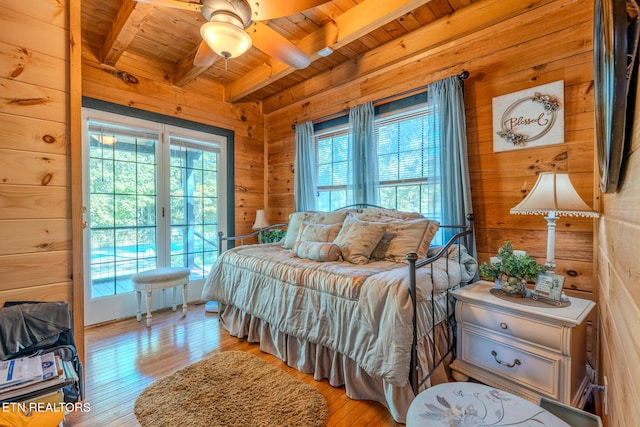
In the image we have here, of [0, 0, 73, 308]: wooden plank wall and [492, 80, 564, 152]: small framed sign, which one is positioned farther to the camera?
[492, 80, 564, 152]: small framed sign

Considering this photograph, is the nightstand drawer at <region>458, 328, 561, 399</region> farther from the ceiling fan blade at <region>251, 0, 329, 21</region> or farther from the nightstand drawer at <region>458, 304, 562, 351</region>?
the ceiling fan blade at <region>251, 0, 329, 21</region>

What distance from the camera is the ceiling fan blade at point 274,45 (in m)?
1.83

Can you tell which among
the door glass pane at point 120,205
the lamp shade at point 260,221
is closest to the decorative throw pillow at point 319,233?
the lamp shade at point 260,221

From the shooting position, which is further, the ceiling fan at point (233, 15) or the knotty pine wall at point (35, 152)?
the ceiling fan at point (233, 15)

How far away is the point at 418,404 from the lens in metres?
0.97

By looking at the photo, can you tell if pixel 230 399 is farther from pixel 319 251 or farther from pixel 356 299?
pixel 319 251

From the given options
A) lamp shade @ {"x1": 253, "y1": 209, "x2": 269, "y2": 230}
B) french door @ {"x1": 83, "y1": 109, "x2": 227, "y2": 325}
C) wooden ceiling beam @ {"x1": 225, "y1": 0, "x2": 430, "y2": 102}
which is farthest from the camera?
lamp shade @ {"x1": 253, "y1": 209, "x2": 269, "y2": 230}

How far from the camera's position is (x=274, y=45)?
1.96 meters

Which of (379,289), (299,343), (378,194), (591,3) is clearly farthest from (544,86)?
(299,343)

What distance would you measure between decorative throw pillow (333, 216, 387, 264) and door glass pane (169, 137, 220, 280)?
81.4 inches

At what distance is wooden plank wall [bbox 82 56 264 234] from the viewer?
9.42ft

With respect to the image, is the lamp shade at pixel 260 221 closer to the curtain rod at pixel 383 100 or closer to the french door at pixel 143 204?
the french door at pixel 143 204

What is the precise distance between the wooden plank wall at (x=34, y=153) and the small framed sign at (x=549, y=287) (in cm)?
252

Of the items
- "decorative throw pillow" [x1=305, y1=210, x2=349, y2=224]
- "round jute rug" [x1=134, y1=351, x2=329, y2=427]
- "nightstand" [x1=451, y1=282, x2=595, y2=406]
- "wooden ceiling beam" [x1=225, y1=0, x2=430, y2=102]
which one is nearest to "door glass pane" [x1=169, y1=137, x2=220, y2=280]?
"wooden ceiling beam" [x1=225, y1=0, x2=430, y2=102]
